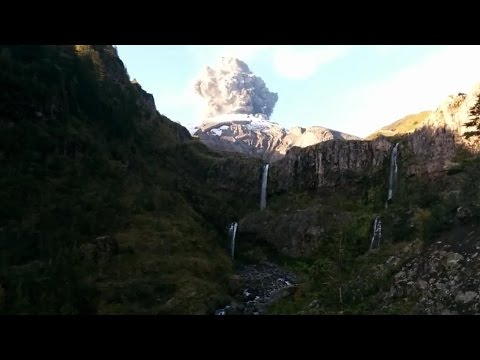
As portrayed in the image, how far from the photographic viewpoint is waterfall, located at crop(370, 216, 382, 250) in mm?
45634

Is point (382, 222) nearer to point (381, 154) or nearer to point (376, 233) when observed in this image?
point (376, 233)

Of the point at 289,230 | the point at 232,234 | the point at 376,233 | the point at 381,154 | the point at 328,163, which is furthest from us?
the point at 328,163

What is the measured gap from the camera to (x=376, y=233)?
156 feet

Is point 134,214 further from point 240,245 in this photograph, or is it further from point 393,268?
point 393,268

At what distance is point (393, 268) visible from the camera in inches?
931

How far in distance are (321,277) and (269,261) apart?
28223mm

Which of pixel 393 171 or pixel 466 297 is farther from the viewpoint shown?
pixel 393 171

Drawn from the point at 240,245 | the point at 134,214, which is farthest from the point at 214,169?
the point at 134,214

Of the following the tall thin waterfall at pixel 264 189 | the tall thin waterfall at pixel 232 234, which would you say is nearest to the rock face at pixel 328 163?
the tall thin waterfall at pixel 264 189

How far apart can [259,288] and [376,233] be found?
16.2 meters

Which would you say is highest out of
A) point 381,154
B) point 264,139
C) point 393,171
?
point 264,139

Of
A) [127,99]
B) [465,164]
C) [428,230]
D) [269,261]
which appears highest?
[127,99]

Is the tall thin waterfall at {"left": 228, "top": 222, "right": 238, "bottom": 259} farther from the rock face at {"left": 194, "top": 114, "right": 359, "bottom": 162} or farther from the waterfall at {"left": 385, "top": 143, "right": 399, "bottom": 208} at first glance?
the rock face at {"left": 194, "top": 114, "right": 359, "bottom": 162}

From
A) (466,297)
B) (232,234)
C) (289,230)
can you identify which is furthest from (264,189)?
(466,297)
